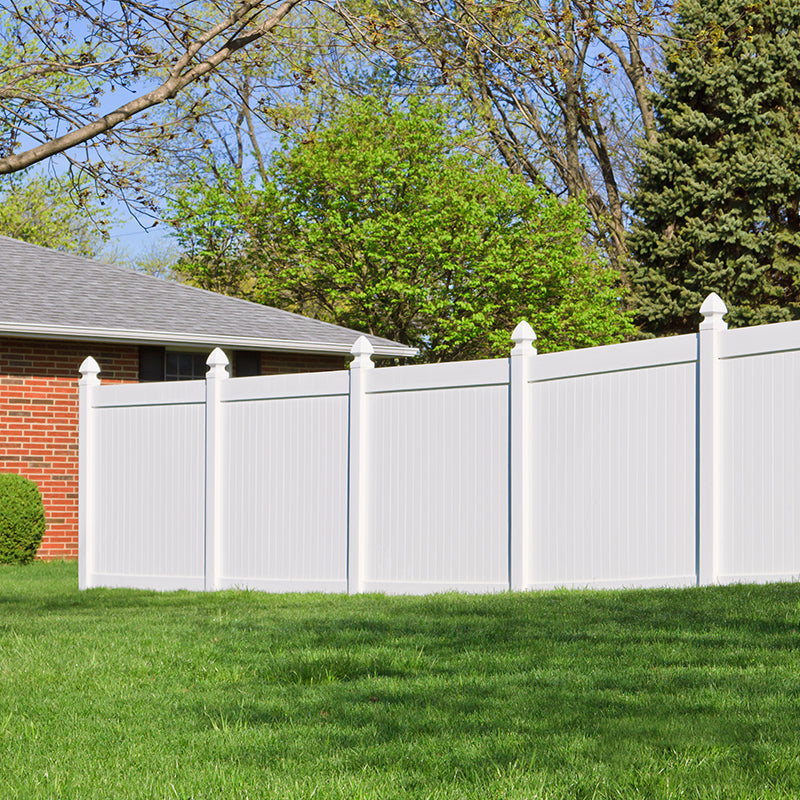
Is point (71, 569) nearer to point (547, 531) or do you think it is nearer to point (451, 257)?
point (547, 531)

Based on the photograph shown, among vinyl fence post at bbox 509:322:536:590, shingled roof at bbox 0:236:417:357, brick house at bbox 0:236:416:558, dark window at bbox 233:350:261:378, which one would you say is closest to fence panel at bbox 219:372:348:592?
vinyl fence post at bbox 509:322:536:590

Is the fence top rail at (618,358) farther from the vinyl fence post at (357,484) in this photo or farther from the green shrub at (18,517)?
the green shrub at (18,517)

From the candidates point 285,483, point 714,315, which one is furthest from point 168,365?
point 714,315

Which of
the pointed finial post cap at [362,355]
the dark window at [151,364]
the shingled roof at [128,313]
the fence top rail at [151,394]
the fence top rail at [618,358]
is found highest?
the shingled roof at [128,313]

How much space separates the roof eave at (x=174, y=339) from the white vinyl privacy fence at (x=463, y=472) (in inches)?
132

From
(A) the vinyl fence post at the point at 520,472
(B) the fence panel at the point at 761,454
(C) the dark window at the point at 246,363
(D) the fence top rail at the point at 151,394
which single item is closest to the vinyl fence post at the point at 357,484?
(A) the vinyl fence post at the point at 520,472

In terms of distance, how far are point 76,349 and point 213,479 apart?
232 inches

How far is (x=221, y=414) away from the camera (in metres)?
10.2

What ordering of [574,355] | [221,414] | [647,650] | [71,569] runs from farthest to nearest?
1. [71,569]
2. [221,414]
3. [574,355]
4. [647,650]

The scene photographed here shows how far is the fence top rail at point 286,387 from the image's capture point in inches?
375

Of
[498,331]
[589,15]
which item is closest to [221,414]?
[589,15]

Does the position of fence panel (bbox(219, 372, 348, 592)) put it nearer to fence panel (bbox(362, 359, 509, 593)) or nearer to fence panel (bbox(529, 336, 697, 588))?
fence panel (bbox(362, 359, 509, 593))

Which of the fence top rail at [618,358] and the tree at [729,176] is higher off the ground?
the tree at [729,176]

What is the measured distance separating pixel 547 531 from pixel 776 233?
15.6m
